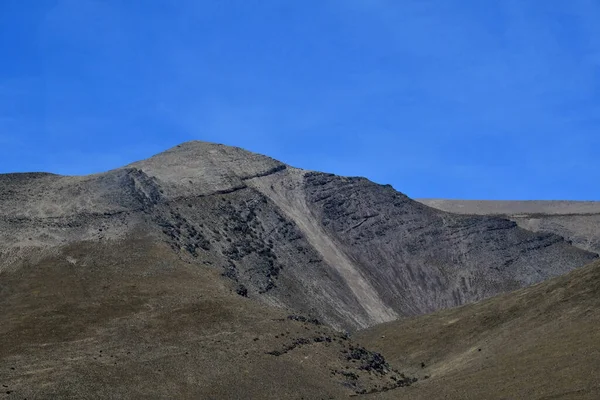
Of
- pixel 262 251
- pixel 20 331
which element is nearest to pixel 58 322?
pixel 20 331

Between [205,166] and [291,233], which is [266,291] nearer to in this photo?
[291,233]

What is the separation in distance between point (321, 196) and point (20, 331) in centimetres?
5593

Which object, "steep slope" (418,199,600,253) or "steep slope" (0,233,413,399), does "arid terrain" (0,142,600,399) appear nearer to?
"steep slope" (0,233,413,399)

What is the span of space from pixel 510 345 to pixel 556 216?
82.2 metres

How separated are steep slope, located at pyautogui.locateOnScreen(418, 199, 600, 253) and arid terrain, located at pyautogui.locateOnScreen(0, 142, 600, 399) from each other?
17.7m

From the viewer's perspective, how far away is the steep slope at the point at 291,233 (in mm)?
81688

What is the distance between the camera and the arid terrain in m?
53.8

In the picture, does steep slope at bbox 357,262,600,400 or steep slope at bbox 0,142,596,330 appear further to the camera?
steep slope at bbox 0,142,596,330

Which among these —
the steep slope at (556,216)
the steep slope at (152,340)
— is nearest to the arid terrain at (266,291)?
the steep slope at (152,340)

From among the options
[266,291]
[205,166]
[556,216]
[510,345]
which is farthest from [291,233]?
[556,216]

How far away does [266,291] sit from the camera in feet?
270

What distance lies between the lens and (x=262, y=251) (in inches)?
3551

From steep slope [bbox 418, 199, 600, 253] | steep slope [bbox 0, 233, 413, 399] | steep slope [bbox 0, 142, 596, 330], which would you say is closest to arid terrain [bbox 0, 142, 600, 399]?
steep slope [bbox 0, 233, 413, 399]

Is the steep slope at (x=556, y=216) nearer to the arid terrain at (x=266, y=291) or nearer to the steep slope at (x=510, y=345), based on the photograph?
the arid terrain at (x=266, y=291)
